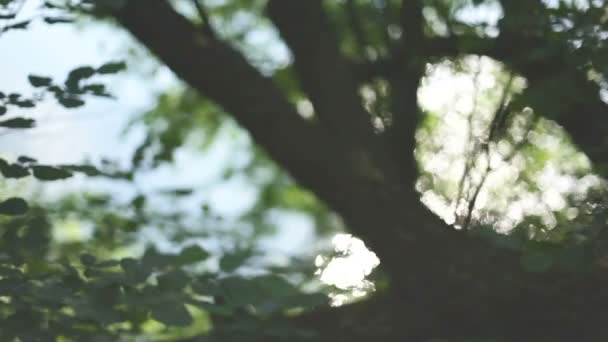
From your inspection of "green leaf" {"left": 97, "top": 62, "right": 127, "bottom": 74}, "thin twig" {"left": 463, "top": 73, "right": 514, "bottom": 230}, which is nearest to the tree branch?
"thin twig" {"left": 463, "top": 73, "right": 514, "bottom": 230}

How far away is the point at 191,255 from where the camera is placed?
6.07 ft

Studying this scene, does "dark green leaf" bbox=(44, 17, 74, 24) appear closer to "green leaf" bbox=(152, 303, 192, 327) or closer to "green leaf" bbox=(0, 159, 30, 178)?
"green leaf" bbox=(0, 159, 30, 178)

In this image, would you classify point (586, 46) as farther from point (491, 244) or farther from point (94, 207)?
point (94, 207)

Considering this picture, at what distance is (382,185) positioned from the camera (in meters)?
2.52

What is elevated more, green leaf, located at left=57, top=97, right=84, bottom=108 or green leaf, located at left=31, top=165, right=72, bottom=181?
green leaf, located at left=57, top=97, right=84, bottom=108

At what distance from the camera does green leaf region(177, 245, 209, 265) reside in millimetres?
1847

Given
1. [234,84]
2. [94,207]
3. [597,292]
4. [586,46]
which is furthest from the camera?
[94,207]

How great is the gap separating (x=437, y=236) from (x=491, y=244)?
0.18 m

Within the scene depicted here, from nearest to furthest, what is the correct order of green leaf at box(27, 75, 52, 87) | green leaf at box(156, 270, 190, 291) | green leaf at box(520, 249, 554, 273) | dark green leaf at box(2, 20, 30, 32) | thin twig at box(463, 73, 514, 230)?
green leaf at box(520, 249, 554, 273) → green leaf at box(156, 270, 190, 291) → dark green leaf at box(2, 20, 30, 32) → green leaf at box(27, 75, 52, 87) → thin twig at box(463, 73, 514, 230)

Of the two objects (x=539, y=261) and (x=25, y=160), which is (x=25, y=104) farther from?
→ (x=539, y=261)

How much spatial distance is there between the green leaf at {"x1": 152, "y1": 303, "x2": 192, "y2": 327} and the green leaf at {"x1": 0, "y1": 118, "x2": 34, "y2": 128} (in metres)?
0.58

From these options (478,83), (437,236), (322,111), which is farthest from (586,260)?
(478,83)

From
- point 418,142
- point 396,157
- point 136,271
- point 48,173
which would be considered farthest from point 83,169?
point 418,142

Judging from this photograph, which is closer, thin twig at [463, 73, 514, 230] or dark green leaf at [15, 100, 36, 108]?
dark green leaf at [15, 100, 36, 108]
